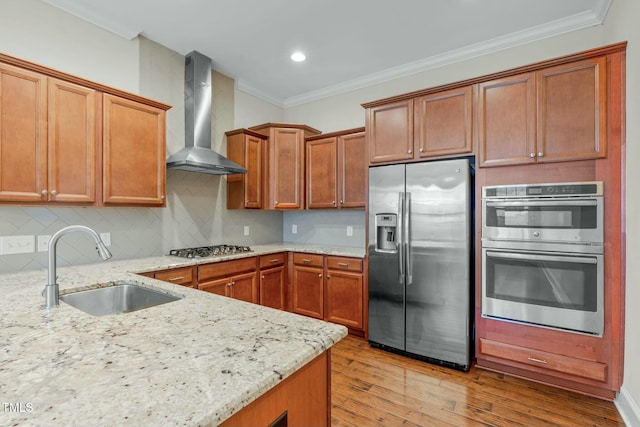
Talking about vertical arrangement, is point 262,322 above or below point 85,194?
below

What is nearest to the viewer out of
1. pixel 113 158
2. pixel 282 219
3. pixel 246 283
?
pixel 113 158

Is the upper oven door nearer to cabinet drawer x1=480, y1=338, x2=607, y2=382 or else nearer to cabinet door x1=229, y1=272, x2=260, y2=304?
cabinet drawer x1=480, y1=338, x2=607, y2=382

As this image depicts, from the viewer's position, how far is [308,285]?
364 centimetres

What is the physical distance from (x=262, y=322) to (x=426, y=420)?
4.90 ft

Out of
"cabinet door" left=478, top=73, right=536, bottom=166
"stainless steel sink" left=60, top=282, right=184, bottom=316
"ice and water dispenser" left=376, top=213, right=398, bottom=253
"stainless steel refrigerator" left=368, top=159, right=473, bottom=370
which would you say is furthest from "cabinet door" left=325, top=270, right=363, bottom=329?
→ "stainless steel sink" left=60, top=282, right=184, bottom=316

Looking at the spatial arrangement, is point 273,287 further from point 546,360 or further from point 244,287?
point 546,360

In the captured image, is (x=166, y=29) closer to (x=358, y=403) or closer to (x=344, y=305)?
(x=344, y=305)

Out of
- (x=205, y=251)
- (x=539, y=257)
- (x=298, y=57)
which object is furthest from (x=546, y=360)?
(x=298, y=57)

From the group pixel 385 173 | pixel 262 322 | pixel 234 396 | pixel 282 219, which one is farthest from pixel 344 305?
pixel 234 396

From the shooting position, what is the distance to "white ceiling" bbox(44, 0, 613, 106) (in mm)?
2623

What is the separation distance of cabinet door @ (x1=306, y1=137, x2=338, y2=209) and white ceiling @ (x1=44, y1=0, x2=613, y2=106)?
0.91 metres

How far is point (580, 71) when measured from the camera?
221cm

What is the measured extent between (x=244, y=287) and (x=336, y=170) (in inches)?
67.4

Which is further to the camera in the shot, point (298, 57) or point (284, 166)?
point (284, 166)
